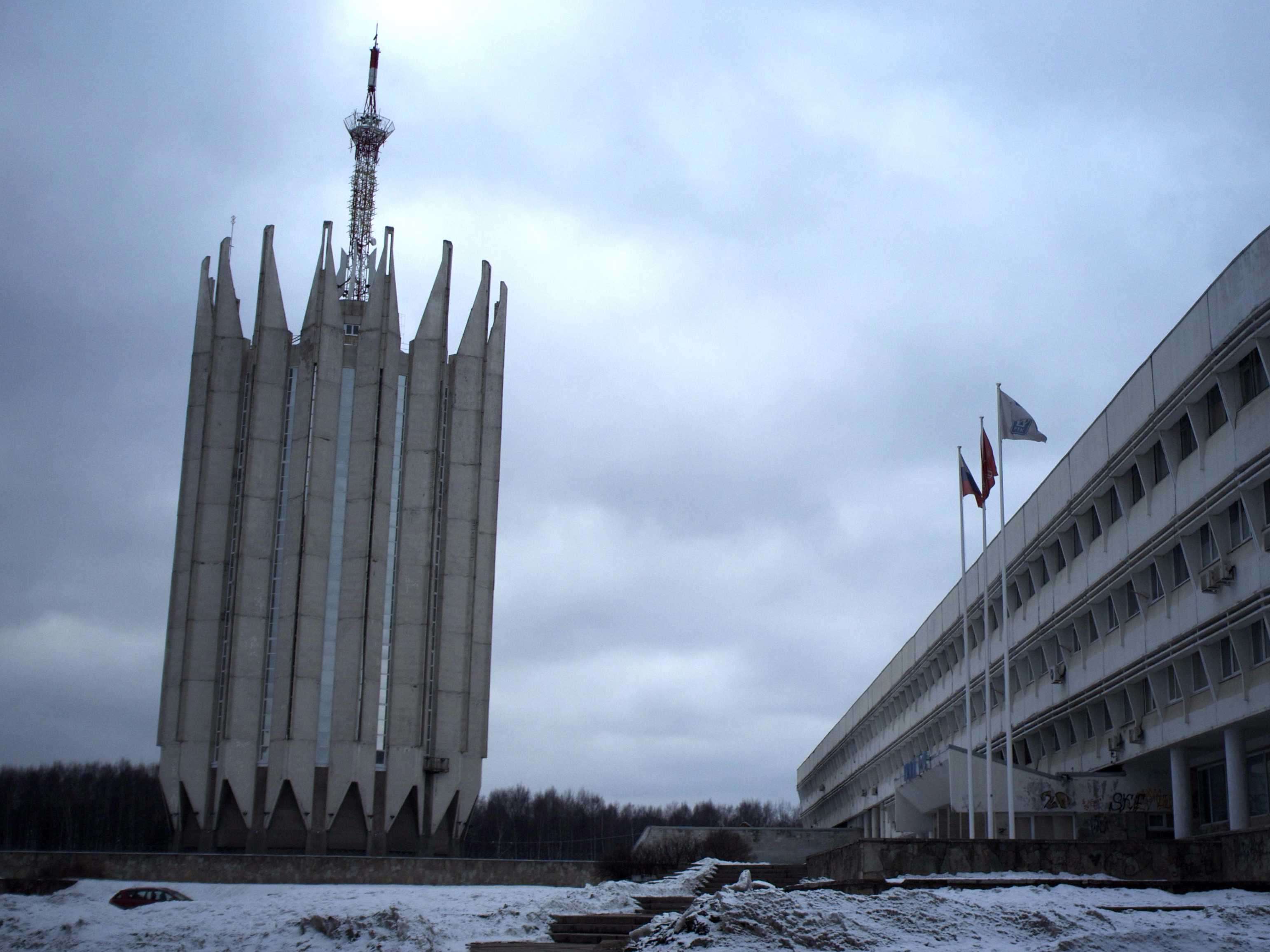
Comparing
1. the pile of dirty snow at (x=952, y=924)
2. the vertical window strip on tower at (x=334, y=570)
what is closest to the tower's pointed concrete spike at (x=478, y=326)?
the vertical window strip on tower at (x=334, y=570)

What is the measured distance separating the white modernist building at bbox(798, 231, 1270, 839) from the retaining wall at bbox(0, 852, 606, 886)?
12.3 metres

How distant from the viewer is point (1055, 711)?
39500mm

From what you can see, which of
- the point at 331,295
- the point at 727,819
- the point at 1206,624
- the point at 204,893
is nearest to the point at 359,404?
the point at 331,295

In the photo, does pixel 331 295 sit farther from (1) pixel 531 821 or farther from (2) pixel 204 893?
(1) pixel 531 821

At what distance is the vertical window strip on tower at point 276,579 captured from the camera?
54281 millimetres

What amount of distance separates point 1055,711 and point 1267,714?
45.2ft

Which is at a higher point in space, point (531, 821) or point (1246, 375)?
point (1246, 375)

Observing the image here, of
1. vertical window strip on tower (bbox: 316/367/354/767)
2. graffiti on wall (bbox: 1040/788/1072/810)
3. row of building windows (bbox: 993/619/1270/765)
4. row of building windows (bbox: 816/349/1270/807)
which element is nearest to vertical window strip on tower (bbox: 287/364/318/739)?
vertical window strip on tower (bbox: 316/367/354/767)

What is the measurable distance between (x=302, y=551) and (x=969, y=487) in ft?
102

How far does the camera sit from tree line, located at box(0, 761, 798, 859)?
8156cm

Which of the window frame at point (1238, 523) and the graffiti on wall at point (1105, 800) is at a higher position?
the window frame at point (1238, 523)

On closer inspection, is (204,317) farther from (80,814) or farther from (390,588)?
(80,814)

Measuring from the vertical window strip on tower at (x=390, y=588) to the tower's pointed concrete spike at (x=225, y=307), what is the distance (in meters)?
7.87

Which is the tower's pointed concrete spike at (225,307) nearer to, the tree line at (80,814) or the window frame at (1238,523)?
the tree line at (80,814)
